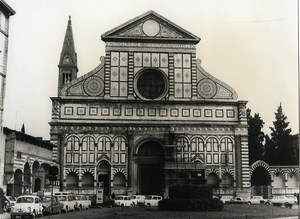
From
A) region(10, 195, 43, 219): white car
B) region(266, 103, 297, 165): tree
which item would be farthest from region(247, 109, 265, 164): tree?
region(10, 195, 43, 219): white car

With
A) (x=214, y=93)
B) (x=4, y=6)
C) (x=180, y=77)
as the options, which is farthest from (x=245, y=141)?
(x=4, y=6)

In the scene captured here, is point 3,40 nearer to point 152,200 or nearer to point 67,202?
point 67,202

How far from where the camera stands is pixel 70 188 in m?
40.0

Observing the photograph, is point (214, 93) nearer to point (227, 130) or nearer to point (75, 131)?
point (227, 130)

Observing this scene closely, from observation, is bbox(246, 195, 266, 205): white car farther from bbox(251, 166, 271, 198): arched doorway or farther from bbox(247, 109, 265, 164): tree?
bbox(247, 109, 265, 164): tree

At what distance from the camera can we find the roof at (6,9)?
2110 centimetres

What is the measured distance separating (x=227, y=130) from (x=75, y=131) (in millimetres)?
12855

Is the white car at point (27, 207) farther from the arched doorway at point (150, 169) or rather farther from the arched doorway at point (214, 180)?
the arched doorway at point (214, 180)

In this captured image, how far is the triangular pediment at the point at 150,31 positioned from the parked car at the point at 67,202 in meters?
16.1

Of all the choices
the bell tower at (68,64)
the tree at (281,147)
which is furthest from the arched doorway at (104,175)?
the bell tower at (68,64)

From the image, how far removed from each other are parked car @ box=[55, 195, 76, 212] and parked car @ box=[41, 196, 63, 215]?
30.1 inches

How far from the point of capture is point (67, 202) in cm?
3014

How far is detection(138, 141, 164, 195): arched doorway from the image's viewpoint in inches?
1594

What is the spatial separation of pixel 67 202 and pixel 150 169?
1176cm
